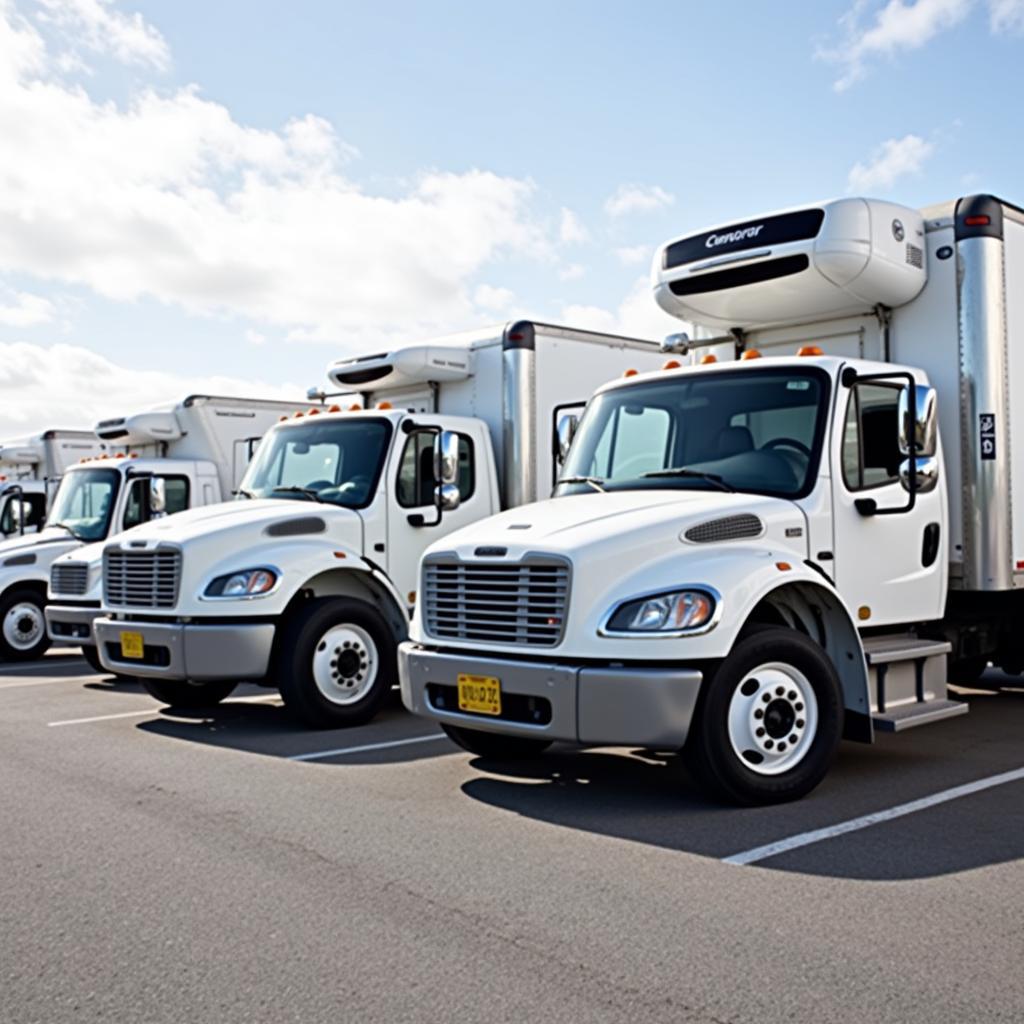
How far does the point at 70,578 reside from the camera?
1268 cm

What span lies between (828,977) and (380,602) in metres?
6.45

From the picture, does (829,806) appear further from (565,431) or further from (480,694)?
(565,431)

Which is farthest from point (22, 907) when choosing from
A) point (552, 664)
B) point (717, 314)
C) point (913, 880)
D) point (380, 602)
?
point (717, 314)

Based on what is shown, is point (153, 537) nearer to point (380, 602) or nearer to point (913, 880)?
point (380, 602)

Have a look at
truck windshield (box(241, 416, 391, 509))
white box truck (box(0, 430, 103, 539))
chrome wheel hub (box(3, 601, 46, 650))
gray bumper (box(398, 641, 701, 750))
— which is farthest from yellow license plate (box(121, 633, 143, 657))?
white box truck (box(0, 430, 103, 539))

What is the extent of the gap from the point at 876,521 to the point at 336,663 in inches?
165

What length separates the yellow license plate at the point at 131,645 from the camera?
9297 mm

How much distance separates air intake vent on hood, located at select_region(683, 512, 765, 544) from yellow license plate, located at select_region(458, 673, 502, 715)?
1.30m

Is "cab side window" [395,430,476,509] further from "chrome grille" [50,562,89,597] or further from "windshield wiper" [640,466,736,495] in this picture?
"chrome grille" [50,562,89,597]

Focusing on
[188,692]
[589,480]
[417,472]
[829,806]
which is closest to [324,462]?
[417,472]

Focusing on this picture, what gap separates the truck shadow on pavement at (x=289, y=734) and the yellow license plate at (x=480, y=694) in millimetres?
1441

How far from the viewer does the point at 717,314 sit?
9.10m

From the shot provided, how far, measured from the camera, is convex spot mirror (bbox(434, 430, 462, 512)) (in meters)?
9.63

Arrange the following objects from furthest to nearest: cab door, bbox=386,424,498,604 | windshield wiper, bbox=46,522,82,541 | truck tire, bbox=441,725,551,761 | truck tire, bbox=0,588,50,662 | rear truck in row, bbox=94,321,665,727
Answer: truck tire, bbox=0,588,50,662 → windshield wiper, bbox=46,522,82,541 → cab door, bbox=386,424,498,604 → rear truck in row, bbox=94,321,665,727 → truck tire, bbox=441,725,551,761
